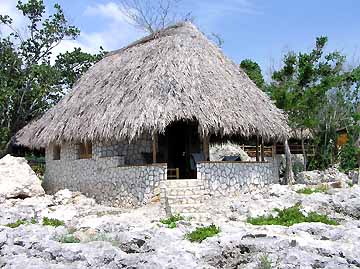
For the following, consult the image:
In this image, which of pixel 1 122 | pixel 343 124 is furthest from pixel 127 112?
pixel 343 124

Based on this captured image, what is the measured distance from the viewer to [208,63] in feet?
53.0

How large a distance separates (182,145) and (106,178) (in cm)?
373

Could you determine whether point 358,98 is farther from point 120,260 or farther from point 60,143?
point 120,260

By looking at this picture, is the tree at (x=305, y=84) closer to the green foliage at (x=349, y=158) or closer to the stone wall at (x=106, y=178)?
the green foliage at (x=349, y=158)

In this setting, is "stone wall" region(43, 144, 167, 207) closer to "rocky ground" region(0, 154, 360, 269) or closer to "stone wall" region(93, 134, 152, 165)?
"stone wall" region(93, 134, 152, 165)

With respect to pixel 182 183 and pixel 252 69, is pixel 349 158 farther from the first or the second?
pixel 182 183

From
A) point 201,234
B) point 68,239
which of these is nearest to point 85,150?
point 68,239

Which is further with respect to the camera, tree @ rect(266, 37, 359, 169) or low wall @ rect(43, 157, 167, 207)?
tree @ rect(266, 37, 359, 169)

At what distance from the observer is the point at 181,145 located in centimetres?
1827

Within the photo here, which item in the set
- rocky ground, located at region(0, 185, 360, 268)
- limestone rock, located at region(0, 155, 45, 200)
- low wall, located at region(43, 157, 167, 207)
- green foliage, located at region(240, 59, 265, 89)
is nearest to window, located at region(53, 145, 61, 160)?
low wall, located at region(43, 157, 167, 207)

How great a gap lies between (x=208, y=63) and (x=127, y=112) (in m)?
3.33

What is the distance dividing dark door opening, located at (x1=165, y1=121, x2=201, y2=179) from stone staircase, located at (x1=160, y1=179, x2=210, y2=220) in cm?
373

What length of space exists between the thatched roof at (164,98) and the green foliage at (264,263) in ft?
25.7

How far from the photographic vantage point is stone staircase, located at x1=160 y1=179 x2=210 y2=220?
1271cm
